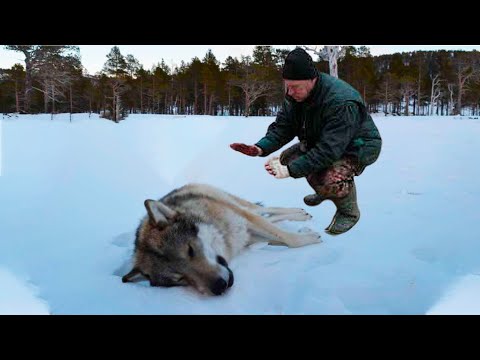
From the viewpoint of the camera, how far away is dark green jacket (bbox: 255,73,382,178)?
2.61 m

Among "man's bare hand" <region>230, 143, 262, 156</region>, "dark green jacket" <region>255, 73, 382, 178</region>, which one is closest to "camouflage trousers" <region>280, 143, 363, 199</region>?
"dark green jacket" <region>255, 73, 382, 178</region>

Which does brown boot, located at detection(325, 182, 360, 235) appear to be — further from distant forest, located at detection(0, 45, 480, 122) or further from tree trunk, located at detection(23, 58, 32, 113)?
tree trunk, located at detection(23, 58, 32, 113)

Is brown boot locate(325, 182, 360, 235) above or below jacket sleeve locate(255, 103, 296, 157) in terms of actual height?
below

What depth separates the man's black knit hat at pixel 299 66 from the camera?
2.52m

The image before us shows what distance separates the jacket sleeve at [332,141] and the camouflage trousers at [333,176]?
0.17 meters

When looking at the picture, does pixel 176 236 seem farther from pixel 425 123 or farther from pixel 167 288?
pixel 425 123

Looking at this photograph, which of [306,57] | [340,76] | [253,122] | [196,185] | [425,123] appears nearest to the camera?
[306,57]

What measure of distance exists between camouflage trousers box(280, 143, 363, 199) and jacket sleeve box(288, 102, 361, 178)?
17 cm

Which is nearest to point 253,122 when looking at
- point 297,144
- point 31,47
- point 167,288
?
point 297,144

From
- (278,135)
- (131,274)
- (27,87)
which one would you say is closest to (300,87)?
(278,135)

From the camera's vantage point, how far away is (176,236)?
3.22 metres

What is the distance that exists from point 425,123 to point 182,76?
2.75 m

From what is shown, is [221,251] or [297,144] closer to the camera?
[297,144]

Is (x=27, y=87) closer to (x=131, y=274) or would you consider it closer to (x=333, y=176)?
(x=131, y=274)
